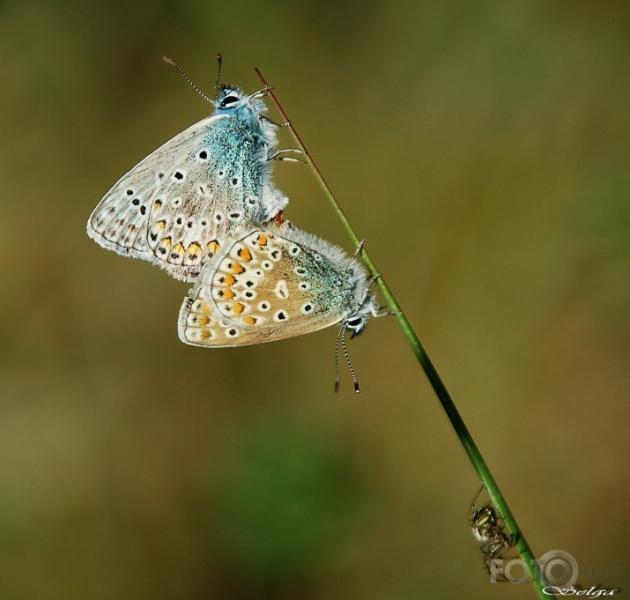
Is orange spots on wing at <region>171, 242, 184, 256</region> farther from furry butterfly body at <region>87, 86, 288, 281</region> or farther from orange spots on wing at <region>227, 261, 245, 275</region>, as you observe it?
orange spots on wing at <region>227, 261, 245, 275</region>

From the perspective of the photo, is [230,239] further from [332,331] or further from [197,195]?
[332,331]

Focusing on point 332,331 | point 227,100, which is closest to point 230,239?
point 227,100

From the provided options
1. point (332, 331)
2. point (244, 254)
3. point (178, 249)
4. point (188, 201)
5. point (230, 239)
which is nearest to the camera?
point (244, 254)

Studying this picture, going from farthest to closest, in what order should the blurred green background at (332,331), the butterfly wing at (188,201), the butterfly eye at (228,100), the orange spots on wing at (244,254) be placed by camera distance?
the blurred green background at (332,331)
the butterfly eye at (228,100)
the butterfly wing at (188,201)
the orange spots on wing at (244,254)

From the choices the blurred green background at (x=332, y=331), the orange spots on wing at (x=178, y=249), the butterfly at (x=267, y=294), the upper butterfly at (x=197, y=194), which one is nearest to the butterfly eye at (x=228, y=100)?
the upper butterfly at (x=197, y=194)

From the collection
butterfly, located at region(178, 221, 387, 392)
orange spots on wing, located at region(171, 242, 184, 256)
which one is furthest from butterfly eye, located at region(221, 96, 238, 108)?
butterfly, located at region(178, 221, 387, 392)

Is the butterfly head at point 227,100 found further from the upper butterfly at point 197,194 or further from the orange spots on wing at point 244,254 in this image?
the orange spots on wing at point 244,254

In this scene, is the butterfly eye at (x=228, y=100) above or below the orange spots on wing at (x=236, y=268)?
above

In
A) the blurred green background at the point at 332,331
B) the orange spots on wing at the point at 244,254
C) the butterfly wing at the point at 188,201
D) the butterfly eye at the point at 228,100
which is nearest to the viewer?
the orange spots on wing at the point at 244,254

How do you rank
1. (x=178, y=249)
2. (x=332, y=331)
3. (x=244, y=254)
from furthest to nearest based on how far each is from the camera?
(x=332, y=331), (x=178, y=249), (x=244, y=254)
